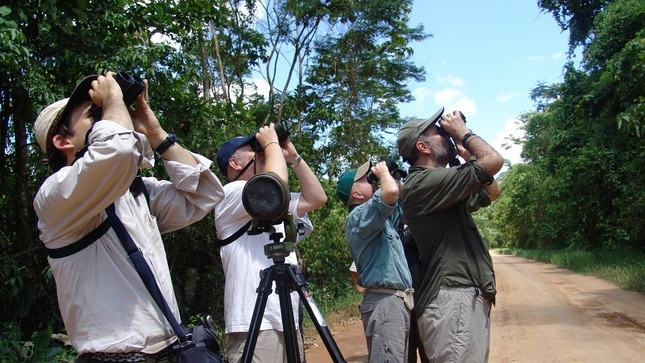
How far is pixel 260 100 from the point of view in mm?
12242

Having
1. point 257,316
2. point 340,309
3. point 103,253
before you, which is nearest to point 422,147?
point 257,316

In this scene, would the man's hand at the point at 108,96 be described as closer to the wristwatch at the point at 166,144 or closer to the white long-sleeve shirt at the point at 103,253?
the white long-sleeve shirt at the point at 103,253

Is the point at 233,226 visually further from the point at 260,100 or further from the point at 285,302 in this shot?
the point at 260,100

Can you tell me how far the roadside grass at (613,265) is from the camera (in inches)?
455

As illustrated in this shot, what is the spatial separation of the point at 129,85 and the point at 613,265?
15087mm

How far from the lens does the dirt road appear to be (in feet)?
20.4

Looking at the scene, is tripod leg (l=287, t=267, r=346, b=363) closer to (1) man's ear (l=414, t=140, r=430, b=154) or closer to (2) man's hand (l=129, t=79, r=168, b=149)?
(2) man's hand (l=129, t=79, r=168, b=149)

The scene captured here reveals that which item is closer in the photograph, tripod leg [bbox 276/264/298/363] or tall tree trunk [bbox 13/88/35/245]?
tripod leg [bbox 276/264/298/363]

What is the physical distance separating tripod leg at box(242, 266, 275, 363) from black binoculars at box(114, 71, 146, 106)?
76 cm

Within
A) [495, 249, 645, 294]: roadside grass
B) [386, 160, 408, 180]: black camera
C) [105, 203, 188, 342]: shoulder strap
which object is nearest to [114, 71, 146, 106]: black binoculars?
[105, 203, 188, 342]: shoulder strap

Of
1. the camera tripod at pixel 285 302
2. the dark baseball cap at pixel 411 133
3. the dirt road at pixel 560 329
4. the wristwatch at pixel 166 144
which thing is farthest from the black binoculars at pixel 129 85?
the dirt road at pixel 560 329

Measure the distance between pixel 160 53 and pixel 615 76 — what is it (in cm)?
836

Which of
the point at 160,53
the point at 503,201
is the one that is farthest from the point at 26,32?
the point at 503,201

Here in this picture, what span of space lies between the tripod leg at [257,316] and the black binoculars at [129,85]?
761mm
